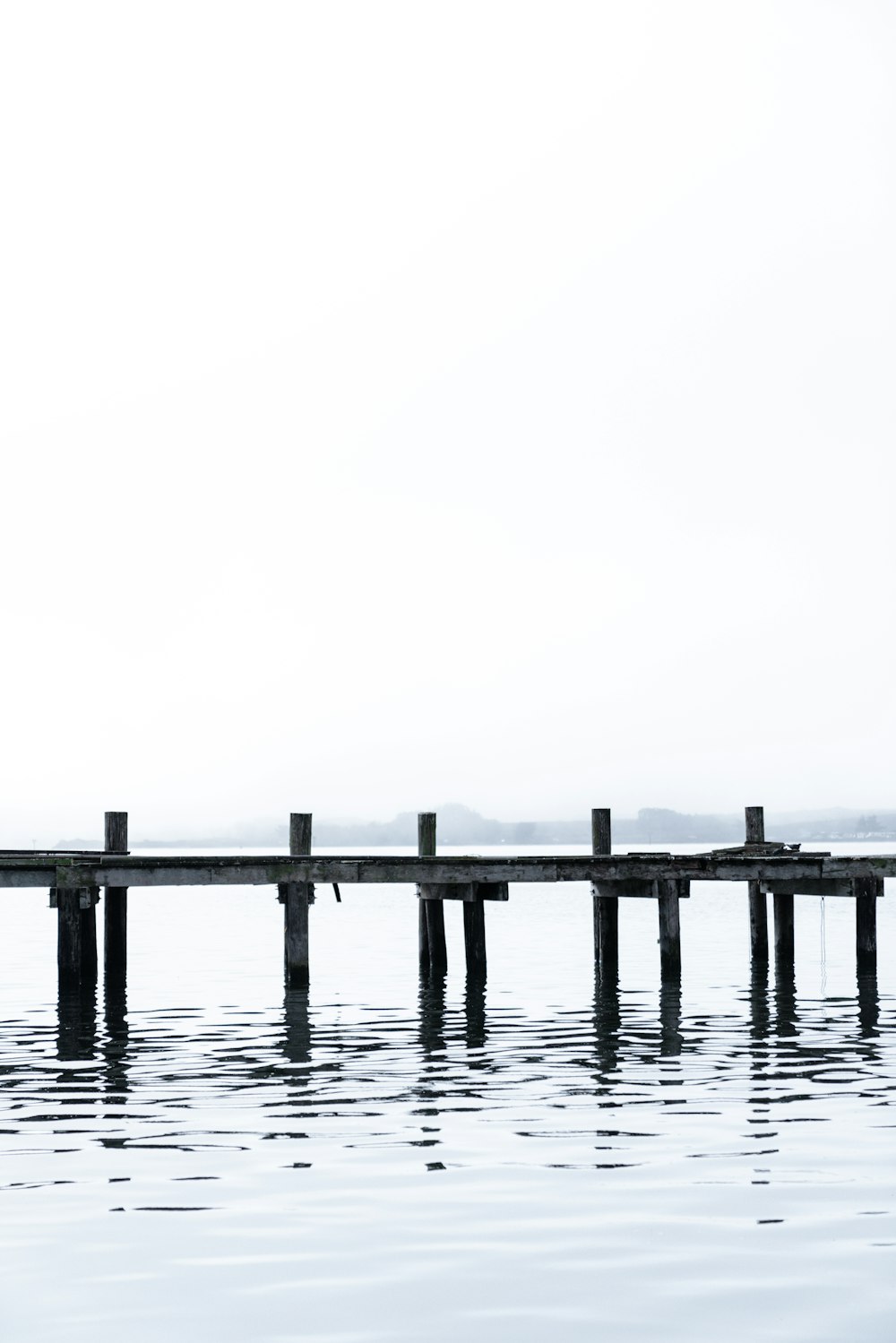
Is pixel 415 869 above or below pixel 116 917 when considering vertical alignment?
above

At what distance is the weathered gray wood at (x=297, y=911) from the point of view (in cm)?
2384

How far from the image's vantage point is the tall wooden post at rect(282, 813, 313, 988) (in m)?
23.8

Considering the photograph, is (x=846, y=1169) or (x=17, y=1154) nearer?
(x=846, y=1169)

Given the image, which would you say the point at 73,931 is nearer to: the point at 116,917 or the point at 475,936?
the point at 116,917

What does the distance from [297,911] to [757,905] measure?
1072cm

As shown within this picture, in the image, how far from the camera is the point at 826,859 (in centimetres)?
2612

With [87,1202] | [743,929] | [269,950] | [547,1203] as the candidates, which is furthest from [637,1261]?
[743,929]

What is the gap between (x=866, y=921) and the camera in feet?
89.6

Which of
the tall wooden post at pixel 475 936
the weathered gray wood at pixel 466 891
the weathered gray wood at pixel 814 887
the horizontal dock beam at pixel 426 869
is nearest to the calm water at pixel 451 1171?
the tall wooden post at pixel 475 936

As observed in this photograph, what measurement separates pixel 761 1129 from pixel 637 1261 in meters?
4.25

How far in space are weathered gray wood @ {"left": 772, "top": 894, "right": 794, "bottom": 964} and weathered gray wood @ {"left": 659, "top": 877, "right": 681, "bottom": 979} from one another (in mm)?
3742

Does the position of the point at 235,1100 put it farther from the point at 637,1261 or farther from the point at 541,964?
the point at 541,964

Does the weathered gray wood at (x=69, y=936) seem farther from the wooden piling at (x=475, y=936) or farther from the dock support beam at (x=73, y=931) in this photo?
the wooden piling at (x=475, y=936)

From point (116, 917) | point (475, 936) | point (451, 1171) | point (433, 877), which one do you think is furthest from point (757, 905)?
point (451, 1171)
